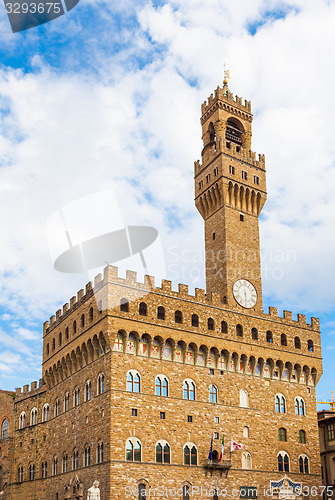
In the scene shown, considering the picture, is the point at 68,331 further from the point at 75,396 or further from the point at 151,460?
the point at 151,460

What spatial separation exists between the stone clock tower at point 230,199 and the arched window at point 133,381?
1239 centimetres

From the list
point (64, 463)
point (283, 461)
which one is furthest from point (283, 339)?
point (64, 463)

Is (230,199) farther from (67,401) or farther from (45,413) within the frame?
(45,413)

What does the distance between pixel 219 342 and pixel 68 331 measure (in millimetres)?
15005

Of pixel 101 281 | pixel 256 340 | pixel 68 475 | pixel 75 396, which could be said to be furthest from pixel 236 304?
pixel 68 475

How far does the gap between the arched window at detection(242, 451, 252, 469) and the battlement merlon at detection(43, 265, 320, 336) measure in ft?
42.7

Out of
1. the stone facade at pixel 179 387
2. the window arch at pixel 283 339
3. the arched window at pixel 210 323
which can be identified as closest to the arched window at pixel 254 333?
the stone facade at pixel 179 387

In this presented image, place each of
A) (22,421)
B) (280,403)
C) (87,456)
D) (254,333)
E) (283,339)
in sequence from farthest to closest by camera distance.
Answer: (22,421) → (283,339) → (254,333) → (280,403) → (87,456)

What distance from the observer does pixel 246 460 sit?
49344 millimetres

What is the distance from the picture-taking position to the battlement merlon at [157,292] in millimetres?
47312

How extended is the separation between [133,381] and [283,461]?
17.1m

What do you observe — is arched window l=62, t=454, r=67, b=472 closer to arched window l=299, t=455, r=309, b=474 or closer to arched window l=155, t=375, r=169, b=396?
arched window l=155, t=375, r=169, b=396

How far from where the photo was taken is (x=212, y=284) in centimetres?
5738

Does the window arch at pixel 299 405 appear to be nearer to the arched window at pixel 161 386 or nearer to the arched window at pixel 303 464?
the arched window at pixel 303 464
